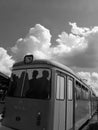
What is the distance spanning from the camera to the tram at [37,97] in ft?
18.9

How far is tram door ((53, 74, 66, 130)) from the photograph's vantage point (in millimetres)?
6102

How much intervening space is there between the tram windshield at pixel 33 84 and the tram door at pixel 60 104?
44 centimetres

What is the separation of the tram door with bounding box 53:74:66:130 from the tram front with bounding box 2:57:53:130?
1.18ft

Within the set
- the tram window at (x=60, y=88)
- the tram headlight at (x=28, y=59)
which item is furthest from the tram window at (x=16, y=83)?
the tram window at (x=60, y=88)

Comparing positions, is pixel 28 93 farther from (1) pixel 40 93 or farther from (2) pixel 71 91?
(2) pixel 71 91

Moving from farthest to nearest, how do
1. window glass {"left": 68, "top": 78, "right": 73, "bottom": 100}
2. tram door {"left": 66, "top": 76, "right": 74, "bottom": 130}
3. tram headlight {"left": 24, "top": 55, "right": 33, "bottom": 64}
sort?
window glass {"left": 68, "top": 78, "right": 73, "bottom": 100} < tram door {"left": 66, "top": 76, "right": 74, "bottom": 130} < tram headlight {"left": 24, "top": 55, "right": 33, "bottom": 64}

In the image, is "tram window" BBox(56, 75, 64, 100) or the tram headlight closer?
"tram window" BBox(56, 75, 64, 100)

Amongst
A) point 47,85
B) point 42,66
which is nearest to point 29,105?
point 47,85

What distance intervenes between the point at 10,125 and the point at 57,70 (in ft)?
7.51

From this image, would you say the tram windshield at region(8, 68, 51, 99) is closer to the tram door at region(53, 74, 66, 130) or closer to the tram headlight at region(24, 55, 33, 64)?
the tram headlight at region(24, 55, 33, 64)

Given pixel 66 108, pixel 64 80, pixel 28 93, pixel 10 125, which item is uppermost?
pixel 64 80

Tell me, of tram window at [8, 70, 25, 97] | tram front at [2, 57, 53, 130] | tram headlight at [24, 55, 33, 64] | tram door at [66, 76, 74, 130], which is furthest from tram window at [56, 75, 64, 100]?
tram window at [8, 70, 25, 97]

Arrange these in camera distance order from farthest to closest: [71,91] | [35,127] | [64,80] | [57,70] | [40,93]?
[71,91] → [64,80] → [57,70] → [40,93] → [35,127]

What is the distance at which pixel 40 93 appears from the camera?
5965 mm
